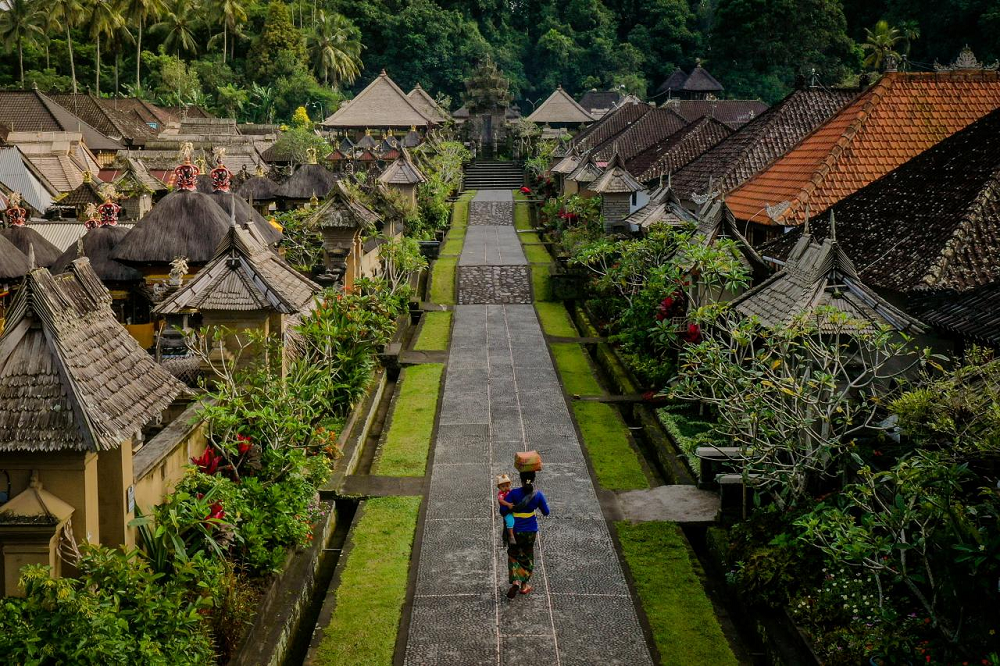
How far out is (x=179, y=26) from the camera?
87.6m

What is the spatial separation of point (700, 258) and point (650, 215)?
8.36 metres

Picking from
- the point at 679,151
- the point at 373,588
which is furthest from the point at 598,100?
the point at 373,588

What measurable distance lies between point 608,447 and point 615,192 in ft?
56.5

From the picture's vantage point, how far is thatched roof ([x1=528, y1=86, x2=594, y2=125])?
76.9 metres

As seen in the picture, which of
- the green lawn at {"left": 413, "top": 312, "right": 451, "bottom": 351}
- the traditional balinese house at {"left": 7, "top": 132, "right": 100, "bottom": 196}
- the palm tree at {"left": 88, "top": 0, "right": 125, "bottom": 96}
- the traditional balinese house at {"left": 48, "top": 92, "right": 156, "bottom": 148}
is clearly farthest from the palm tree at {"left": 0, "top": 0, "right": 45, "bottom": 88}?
the green lawn at {"left": 413, "top": 312, "right": 451, "bottom": 351}

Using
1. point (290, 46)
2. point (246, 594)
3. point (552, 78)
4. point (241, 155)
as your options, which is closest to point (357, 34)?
point (290, 46)

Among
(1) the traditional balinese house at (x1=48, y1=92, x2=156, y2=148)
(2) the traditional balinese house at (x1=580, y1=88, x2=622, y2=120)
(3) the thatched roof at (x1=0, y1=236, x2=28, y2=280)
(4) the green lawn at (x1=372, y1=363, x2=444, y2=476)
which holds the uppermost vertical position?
(2) the traditional balinese house at (x1=580, y1=88, x2=622, y2=120)

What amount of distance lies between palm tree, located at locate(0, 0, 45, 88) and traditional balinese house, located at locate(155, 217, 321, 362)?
7012 cm

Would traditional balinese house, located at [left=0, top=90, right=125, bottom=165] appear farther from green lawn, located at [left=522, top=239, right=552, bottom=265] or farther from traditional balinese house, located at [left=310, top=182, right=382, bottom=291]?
traditional balinese house, located at [left=310, top=182, right=382, bottom=291]

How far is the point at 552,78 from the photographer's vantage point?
104375mm

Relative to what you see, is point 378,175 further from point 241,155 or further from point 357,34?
point 357,34

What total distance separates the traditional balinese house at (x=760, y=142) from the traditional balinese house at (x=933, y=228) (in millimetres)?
8332

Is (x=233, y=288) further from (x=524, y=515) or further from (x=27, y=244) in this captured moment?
(x=27, y=244)

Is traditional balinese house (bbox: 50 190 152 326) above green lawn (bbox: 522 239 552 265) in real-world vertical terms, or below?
above
